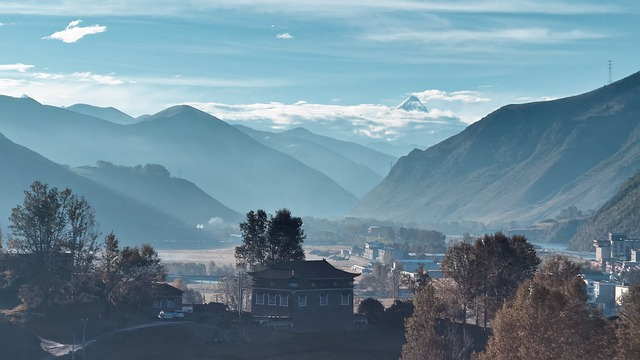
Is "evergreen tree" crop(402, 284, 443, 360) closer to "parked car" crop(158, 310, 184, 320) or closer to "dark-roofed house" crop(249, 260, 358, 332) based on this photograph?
"dark-roofed house" crop(249, 260, 358, 332)

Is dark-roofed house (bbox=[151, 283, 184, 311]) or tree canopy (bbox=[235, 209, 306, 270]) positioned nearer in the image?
dark-roofed house (bbox=[151, 283, 184, 311])

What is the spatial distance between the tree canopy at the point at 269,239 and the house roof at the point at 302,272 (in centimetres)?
685

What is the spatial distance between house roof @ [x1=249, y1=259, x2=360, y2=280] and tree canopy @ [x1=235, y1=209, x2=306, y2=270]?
22.5 ft

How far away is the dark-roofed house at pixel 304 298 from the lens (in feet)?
338

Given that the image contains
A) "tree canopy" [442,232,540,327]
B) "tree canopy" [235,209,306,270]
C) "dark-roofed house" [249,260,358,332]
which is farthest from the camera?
"tree canopy" [235,209,306,270]

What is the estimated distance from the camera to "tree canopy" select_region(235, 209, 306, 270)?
374 feet

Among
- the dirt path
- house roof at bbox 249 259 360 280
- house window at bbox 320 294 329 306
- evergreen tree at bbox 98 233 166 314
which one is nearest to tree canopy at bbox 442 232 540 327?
house roof at bbox 249 259 360 280

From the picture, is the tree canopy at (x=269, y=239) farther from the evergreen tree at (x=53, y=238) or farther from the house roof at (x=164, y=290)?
the evergreen tree at (x=53, y=238)

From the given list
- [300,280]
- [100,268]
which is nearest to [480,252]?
[300,280]

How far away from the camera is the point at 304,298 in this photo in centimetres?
10306

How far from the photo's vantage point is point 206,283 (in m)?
192

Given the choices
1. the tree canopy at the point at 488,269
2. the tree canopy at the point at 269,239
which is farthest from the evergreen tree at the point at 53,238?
the tree canopy at the point at 488,269

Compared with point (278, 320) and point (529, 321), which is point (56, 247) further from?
point (529, 321)

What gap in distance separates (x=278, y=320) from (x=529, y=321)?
42759 mm
